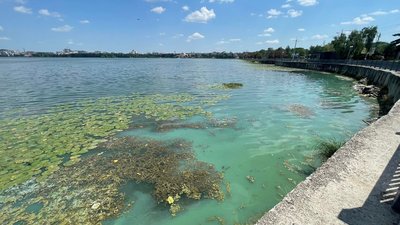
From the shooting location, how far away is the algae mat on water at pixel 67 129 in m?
8.20

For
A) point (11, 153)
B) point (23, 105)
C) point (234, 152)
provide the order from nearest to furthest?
1. point (11, 153)
2. point (234, 152)
3. point (23, 105)

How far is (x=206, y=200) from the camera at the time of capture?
6.46m

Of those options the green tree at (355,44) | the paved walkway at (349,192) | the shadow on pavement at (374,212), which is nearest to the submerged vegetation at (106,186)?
the paved walkway at (349,192)

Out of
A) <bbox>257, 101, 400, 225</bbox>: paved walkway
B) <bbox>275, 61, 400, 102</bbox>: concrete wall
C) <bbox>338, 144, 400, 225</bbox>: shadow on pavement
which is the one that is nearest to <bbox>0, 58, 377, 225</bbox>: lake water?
<bbox>257, 101, 400, 225</bbox>: paved walkway

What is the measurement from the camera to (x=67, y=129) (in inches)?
463

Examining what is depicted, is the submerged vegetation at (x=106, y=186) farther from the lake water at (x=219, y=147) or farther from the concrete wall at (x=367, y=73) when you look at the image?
the concrete wall at (x=367, y=73)

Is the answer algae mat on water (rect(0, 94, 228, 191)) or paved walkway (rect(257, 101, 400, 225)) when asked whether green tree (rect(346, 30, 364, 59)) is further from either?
paved walkway (rect(257, 101, 400, 225))

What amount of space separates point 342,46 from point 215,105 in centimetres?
5950

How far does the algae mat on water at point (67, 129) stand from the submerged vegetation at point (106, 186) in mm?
790

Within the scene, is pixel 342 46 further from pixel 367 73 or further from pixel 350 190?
pixel 350 190

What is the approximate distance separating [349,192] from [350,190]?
0.09 m

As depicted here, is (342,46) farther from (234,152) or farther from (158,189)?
(158,189)

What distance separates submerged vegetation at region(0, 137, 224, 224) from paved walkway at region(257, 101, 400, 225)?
106 inches

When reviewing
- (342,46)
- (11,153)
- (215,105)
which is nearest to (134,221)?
(11,153)
